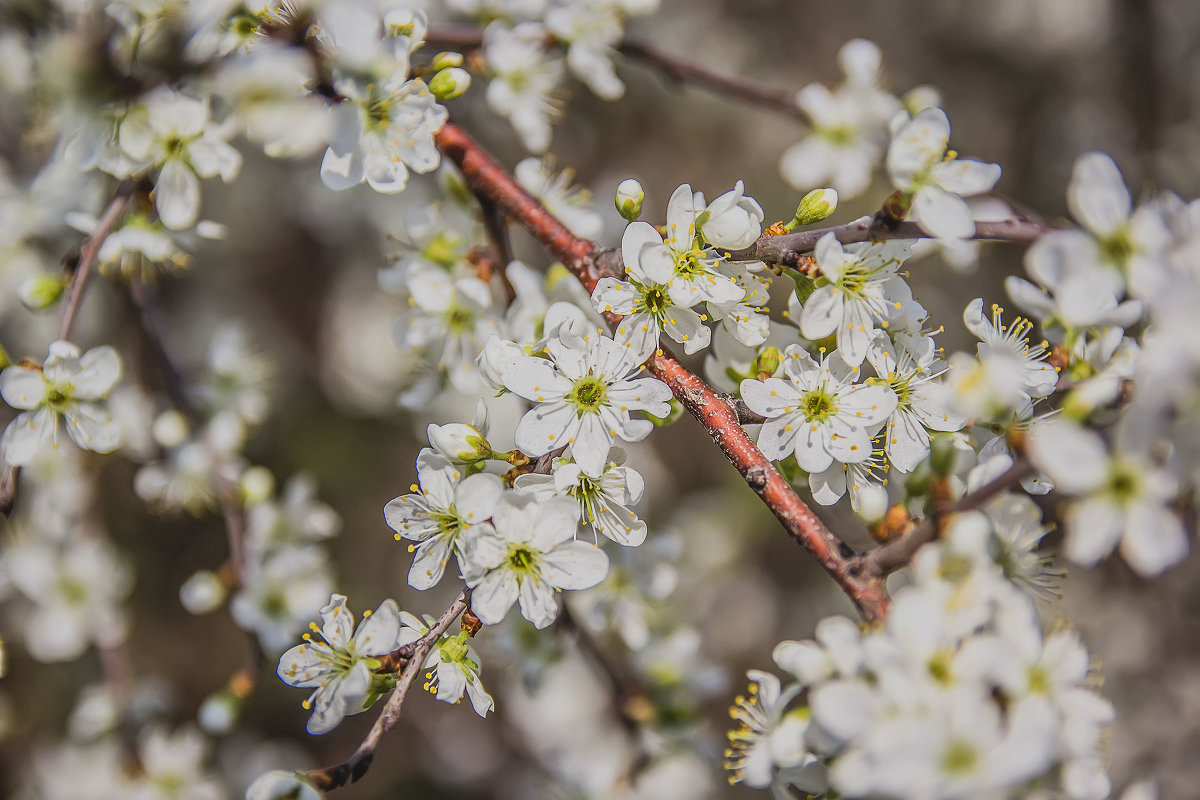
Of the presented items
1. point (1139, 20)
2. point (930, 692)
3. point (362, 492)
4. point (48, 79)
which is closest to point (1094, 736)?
point (930, 692)

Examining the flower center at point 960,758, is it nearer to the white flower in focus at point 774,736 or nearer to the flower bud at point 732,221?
the white flower in focus at point 774,736

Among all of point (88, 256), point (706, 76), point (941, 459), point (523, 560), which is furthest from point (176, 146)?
point (941, 459)

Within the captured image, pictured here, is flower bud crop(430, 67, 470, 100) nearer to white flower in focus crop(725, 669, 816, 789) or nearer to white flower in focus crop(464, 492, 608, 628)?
white flower in focus crop(464, 492, 608, 628)

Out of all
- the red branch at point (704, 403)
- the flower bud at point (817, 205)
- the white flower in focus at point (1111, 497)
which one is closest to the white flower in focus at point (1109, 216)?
the white flower in focus at point (1111, 497)

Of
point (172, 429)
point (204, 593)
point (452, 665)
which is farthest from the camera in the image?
point (172, 429)

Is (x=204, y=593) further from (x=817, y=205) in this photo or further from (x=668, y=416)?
(x=817, y=205)

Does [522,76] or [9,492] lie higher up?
[522,76]

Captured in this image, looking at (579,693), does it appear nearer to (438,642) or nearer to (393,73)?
(438,642)
